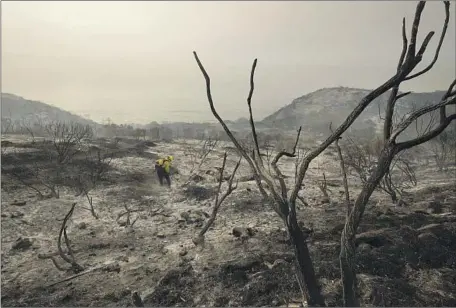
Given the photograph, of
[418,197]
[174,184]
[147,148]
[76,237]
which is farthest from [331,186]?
[147,148]

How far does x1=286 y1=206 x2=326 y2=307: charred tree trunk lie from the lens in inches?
151

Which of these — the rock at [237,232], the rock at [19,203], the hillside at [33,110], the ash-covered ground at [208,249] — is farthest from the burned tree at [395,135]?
the hillside at [33,110]

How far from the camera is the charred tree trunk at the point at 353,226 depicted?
3.38 metres

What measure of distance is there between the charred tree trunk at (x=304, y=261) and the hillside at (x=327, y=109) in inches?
1743

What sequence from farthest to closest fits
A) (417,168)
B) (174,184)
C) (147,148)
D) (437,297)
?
(147,148), (417,168), (174,184), (437,297)

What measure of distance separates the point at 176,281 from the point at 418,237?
4314 millimetres

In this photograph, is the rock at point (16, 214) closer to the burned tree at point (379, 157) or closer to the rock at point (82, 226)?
the rock at point (82, 226)

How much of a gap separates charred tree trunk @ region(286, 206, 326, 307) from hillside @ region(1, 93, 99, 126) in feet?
230

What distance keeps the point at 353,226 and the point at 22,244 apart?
23.3 ft

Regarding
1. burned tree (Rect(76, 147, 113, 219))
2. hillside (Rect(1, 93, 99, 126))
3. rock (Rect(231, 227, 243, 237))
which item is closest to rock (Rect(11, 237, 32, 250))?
burned tree (Rect(76, 147, 113, 219))

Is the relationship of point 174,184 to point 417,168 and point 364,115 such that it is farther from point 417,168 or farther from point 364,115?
point 364,115

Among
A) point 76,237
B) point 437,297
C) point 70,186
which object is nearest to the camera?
point 437,297

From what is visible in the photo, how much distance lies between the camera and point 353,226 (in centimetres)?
349

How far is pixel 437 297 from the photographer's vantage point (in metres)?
4.24
